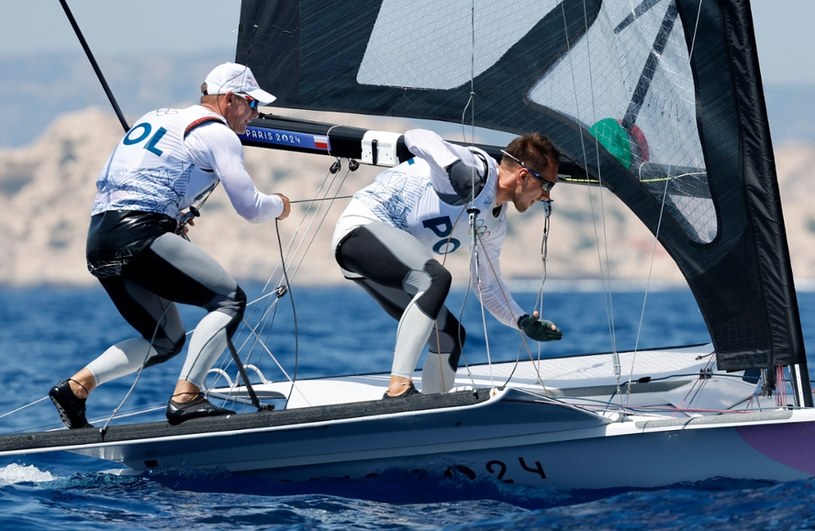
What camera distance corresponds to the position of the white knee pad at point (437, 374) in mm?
4434

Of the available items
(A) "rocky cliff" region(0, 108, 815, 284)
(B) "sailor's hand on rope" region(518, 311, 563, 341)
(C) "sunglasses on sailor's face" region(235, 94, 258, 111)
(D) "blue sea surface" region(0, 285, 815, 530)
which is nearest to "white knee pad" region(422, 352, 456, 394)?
(D) "blue sea surface" region(0, 285, 815, 530)

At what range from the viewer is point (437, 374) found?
4.46m

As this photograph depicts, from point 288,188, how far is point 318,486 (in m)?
91.6

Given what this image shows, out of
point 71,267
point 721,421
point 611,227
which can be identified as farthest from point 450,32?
point 611,227

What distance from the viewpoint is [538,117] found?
5.06 metres

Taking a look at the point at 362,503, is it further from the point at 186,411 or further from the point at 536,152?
the point at 536,152

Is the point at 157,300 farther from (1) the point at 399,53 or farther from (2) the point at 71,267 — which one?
(2) the point at 71,267

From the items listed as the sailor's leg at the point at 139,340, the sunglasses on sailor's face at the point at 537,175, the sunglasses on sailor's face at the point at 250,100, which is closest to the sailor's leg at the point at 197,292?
the sailor's leg at the point at 139,340

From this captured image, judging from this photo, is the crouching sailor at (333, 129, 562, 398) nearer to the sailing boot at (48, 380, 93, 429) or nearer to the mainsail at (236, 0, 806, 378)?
the mainsail at (236, 0, 806, 378)

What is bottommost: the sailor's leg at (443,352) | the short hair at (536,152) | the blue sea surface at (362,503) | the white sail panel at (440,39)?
the blue sea surface at (362,503)

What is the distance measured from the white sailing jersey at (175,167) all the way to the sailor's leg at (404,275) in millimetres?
320

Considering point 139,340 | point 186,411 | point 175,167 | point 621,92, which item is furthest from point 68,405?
point 621,92

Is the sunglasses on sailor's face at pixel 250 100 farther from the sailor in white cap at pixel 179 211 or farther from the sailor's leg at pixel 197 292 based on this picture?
the sailor's leg at pixel 197 292

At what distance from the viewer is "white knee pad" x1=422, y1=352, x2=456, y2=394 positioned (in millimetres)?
4434
